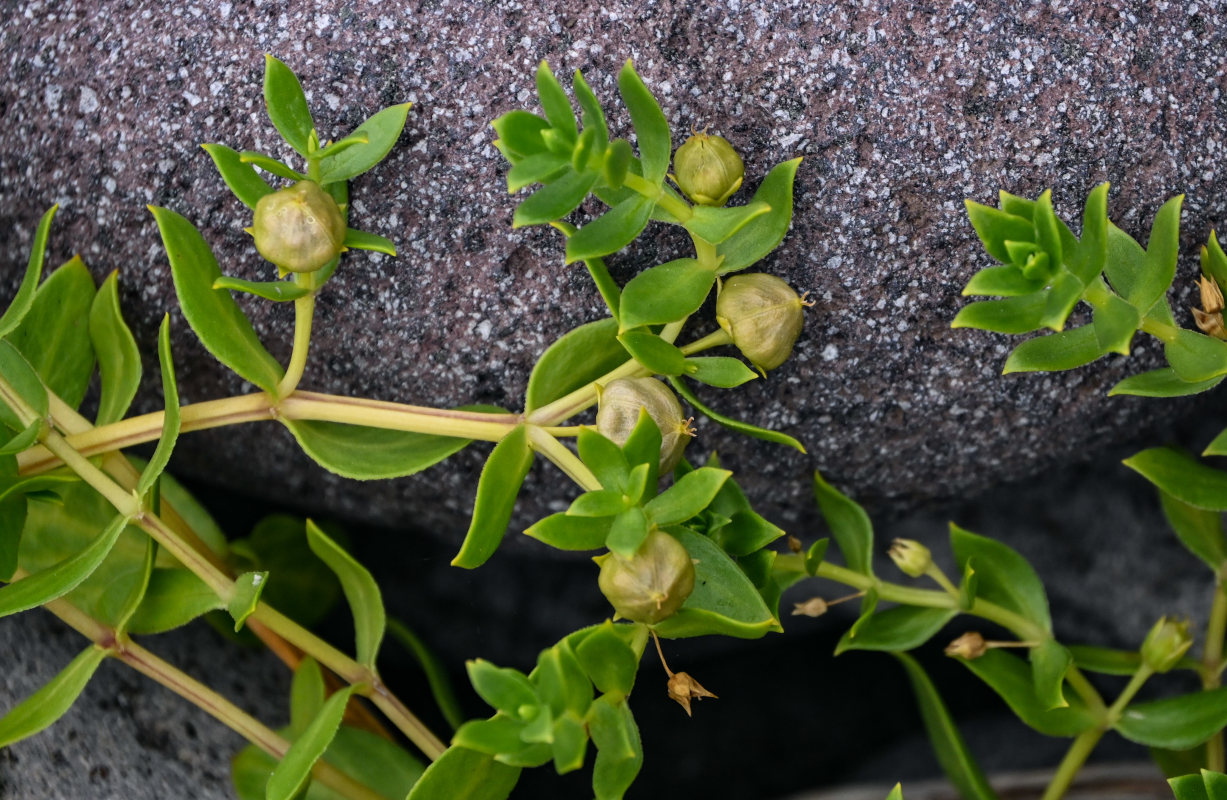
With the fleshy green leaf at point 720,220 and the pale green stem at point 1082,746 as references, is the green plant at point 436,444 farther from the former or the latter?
the pale green stem at point 1082,746

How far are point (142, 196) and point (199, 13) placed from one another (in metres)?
0.18

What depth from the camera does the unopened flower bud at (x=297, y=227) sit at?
0.92m

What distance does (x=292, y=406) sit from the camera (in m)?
1.01

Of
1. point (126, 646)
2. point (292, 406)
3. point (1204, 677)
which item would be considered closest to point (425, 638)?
point (126, 646)

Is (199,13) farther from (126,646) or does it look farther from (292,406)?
(126,646)

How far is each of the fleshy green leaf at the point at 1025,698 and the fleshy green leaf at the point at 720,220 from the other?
56 cm

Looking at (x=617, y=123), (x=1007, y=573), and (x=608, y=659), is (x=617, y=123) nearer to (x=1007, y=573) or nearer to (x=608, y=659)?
(x=608, y=659)

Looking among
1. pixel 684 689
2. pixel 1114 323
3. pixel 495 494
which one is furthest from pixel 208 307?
pixel 1114 323

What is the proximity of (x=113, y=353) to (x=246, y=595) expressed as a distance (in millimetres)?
287

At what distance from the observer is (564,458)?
96 cm

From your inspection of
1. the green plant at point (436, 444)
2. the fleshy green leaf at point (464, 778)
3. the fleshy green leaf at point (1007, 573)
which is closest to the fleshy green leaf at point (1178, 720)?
the fleshy green leaf at point (1007, 573)

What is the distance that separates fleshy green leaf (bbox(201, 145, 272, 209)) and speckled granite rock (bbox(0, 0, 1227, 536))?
10 cm

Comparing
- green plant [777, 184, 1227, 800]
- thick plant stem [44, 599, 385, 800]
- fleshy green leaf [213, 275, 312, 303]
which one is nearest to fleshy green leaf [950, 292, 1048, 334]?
green plant [777, 184, 1227, 800]

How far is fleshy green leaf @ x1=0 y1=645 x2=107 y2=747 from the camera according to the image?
3.26 feet
